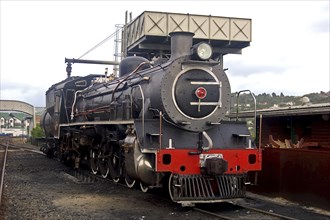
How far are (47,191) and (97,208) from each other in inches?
108

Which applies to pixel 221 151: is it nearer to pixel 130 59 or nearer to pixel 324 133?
pixel 324 133

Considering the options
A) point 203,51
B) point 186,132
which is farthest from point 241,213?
point 203,51

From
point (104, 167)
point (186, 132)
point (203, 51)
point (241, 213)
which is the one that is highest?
point (203, 51)

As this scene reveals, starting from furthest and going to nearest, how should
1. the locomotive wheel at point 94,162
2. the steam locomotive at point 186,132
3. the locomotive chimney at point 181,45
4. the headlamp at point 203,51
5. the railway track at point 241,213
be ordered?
the locomotive wheel at point 94,162 → the locomotive chimney at point 181,45 → the headlamp at point 203,51 → the steam locomotive at point 186,132 → the railway track at point 241,213

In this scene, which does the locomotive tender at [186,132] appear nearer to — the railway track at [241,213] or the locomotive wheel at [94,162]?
the railway track at [241,213]

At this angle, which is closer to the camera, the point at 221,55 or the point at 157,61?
the point at 157,61

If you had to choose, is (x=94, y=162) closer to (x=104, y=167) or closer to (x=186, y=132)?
(x=104, y=167)

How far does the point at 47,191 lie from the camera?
11.0 m

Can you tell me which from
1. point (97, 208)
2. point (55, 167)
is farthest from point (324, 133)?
point (55, 167)

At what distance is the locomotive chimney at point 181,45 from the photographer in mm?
9477

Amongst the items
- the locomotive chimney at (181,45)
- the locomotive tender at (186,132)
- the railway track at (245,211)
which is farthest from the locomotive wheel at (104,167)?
the locomotive chimney at (181,45)

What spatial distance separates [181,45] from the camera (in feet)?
31.2

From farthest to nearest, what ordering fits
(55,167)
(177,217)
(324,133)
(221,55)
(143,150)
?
(221,55) → (55,167) → (324,133) → (143,150) → (177,217)

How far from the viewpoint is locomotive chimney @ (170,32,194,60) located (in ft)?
31.1
